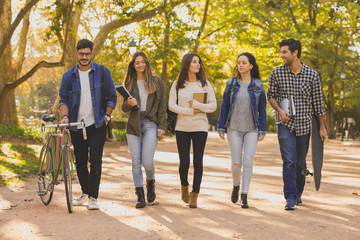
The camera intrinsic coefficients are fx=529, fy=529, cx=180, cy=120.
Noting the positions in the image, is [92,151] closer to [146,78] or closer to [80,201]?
[80,201]

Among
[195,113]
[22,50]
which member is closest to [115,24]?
[22,50]

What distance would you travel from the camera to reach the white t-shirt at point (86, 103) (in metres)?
6.30

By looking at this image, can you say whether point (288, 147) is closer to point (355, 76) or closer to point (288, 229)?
point (288, 229)

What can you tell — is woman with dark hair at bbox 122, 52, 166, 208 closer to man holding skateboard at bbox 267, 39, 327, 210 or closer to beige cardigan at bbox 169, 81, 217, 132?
beige cardigan at bbox 169, 81, 217, 132

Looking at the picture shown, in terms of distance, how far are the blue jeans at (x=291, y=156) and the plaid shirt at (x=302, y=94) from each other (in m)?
0.09

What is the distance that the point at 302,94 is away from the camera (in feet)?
21.5

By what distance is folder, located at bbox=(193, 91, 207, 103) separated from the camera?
663cm

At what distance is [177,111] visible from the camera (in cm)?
662

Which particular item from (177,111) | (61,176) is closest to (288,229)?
(177,111)

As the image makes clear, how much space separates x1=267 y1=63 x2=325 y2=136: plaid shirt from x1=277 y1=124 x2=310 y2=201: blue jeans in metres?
0.09

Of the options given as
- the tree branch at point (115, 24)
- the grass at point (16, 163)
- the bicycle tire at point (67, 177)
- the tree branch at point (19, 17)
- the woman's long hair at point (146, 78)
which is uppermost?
the tree branch at point (115, 24)

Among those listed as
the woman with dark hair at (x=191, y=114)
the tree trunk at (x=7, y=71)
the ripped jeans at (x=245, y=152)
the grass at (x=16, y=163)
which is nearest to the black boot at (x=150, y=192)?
the woman with dark hair at (x=191, y=114)

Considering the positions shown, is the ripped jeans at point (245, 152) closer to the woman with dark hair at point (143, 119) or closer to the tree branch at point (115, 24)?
the woman with dark hair at point (143, 119)

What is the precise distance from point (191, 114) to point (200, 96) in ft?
0.87
